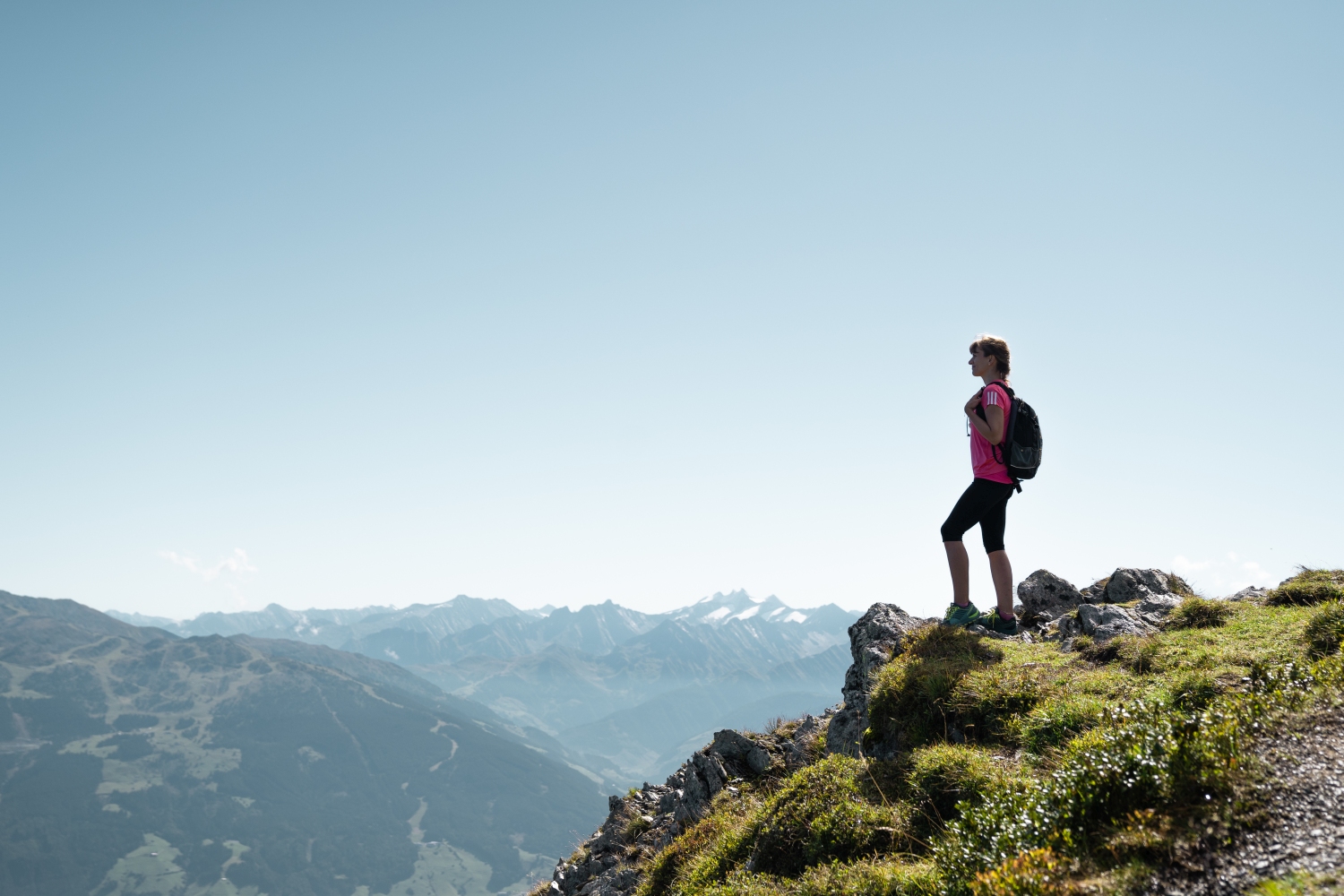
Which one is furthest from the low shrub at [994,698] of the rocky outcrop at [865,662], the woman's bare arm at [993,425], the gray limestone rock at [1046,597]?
the gray limestone rock at [1046,597]

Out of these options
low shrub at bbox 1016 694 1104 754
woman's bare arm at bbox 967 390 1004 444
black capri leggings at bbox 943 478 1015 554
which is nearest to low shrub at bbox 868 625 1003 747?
low shrub at bbox 1016 694 1104 754

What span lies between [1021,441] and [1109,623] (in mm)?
3050

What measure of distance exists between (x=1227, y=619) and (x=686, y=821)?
9383 mm

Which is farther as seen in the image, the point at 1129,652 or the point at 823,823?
the point at 1129,652

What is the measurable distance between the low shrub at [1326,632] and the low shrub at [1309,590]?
281cm

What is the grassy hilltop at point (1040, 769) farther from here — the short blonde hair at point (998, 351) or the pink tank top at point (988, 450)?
the short blonde hair at point (998, 351)

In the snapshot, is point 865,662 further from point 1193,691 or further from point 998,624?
point 1193,691

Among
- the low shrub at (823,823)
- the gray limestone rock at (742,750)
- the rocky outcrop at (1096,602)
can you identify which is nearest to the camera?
the low shrub at (823,823)

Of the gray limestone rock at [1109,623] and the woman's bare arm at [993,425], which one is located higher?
the woman's bare arm at [993,425]

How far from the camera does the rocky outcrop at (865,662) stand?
1082 centimetres

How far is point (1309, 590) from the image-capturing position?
10.1 metres

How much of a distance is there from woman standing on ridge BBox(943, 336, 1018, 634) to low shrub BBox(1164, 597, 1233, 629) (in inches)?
90.0

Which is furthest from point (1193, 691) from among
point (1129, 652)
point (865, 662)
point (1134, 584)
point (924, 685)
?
point (1134, 584)

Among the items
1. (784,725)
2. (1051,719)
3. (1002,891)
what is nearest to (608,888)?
(784,725)
